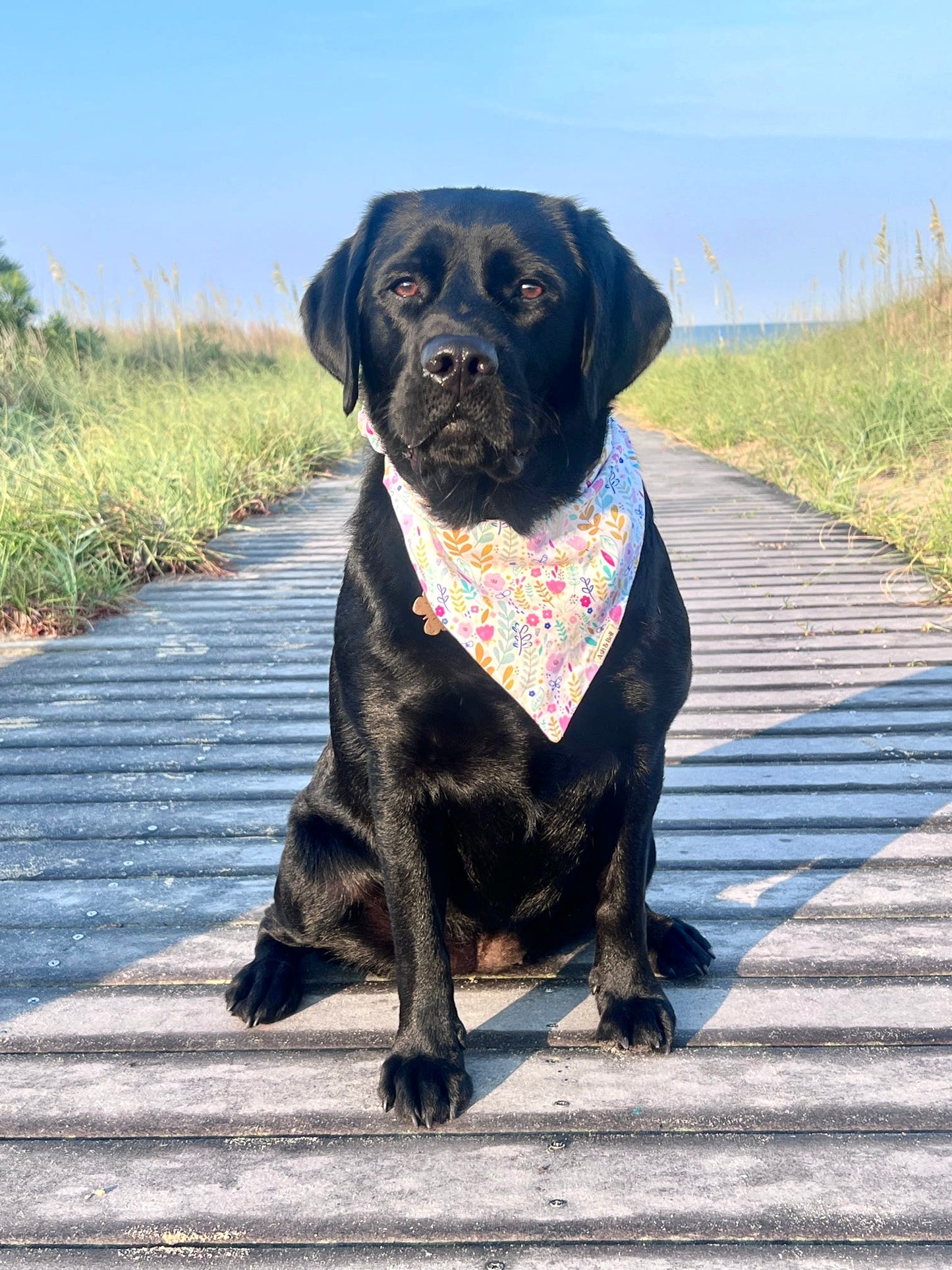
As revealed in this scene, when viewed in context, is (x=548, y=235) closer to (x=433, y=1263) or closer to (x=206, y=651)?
(x=433, y=1263)

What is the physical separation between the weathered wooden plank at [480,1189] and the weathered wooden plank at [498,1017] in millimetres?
268

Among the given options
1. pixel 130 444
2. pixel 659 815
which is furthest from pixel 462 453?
pixel 130 444

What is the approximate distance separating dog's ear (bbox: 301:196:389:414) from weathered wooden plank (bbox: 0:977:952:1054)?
3.49 ft

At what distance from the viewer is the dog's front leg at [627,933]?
1841 millimetres

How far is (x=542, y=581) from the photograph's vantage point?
213 centimetres

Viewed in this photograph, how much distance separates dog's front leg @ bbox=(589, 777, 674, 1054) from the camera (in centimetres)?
184

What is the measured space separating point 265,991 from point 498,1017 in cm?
38

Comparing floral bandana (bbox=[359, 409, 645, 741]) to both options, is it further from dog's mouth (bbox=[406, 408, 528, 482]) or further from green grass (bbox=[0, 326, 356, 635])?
green grass (bbox=[0, 326, 356, 635])

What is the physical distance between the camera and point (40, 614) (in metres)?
4.80

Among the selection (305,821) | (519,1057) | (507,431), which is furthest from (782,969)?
(507,431)

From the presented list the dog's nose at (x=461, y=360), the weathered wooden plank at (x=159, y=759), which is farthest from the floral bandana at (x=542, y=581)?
the weathered wooden plank at (x=159, y=759)

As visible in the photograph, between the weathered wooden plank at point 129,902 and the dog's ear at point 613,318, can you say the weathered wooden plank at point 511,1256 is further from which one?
the dog's ear at point 613,318

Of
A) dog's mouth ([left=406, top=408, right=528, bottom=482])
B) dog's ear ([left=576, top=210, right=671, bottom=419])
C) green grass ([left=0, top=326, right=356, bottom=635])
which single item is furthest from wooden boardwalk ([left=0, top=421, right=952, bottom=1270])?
green grass ([left=0, top=326, right=356, bottom=635])

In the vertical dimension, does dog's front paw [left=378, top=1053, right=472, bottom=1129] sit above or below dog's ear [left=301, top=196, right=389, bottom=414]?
below
